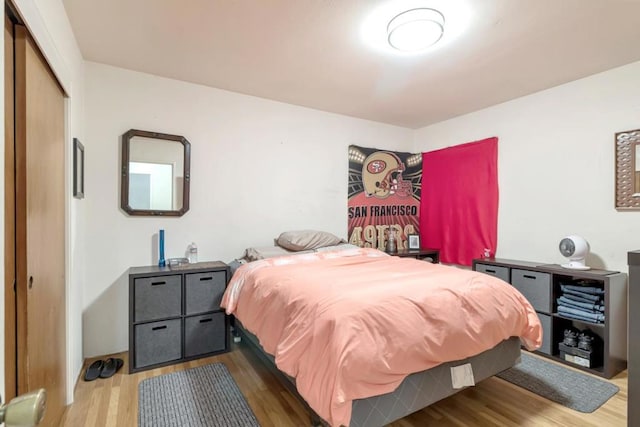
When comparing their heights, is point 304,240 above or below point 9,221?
below

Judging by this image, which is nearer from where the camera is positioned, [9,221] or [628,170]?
[9,221]

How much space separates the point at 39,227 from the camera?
150 cm

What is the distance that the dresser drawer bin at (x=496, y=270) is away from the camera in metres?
3.06

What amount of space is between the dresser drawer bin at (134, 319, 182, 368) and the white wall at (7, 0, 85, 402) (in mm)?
393

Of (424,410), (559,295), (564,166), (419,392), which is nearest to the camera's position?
(419,392)

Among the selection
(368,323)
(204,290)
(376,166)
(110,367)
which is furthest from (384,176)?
(110,367)

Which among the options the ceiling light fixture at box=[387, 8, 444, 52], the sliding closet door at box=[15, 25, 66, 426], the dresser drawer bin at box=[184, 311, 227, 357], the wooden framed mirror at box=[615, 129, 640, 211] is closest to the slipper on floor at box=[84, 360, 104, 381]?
the sliding closet door at box=[15, 25, 66, 426]

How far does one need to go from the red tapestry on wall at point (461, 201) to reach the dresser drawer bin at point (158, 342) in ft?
10.4

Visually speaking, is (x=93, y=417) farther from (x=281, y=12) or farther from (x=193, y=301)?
(x=281, y=12)

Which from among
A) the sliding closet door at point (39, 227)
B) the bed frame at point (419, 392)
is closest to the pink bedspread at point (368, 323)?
the bed frame at point (419, 392)

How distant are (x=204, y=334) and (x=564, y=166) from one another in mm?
3573

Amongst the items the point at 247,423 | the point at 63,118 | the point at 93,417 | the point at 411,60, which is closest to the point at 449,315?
the point at 247,423

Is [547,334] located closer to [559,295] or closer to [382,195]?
[559,295]

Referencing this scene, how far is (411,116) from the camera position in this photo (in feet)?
13.1
